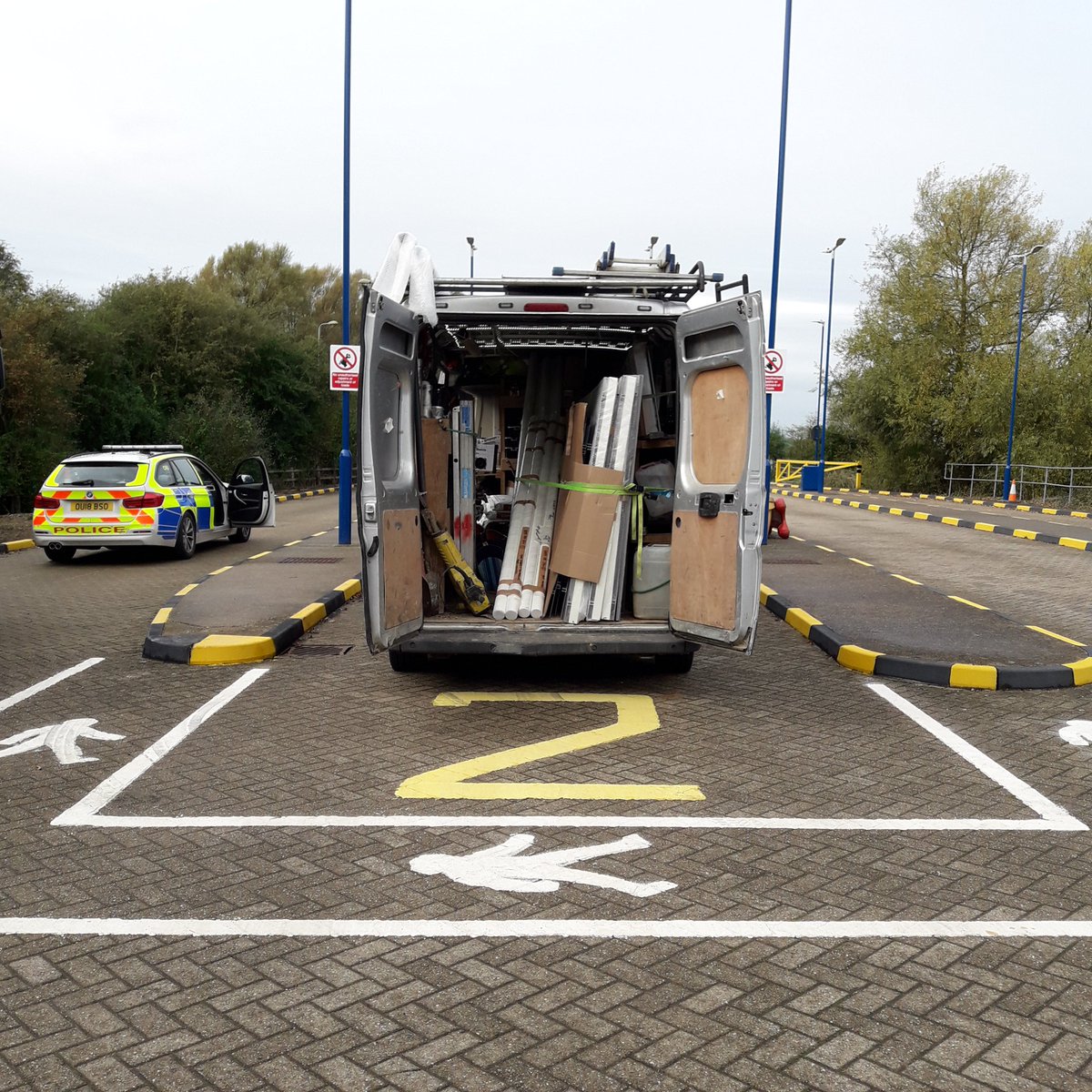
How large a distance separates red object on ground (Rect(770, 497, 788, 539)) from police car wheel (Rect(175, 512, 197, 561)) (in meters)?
9.22

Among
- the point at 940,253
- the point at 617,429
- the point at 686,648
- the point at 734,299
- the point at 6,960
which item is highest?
the point at 940,253

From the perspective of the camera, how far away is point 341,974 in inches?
138

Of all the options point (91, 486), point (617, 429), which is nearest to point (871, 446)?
point (91, 486)

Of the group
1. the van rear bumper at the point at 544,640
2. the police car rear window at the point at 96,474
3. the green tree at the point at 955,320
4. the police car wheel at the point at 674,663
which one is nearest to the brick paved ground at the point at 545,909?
the van rear bumper at the point at 544,640

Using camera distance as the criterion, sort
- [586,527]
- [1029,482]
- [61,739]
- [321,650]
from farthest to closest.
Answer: [1029,482]
[321,650]
[586,527]
[61,739]

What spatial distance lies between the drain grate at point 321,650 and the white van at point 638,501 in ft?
3.85

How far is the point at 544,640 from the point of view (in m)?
7.24

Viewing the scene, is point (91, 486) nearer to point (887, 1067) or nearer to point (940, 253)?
point (887, 1067)

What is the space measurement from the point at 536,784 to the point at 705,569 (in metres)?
2.21

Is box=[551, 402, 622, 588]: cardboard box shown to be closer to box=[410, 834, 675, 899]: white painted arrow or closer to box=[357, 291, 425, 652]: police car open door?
box=[357, 291, 425, 652]: police car open door

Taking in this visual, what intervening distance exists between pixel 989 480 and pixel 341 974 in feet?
137

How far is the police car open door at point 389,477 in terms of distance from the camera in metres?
6.71

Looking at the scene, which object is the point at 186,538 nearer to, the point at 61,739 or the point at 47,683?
the point at 47,683

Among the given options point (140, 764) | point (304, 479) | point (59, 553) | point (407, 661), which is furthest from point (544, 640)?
point (304, 479)
